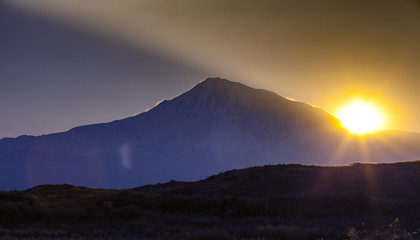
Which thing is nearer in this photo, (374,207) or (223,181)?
(374,207)

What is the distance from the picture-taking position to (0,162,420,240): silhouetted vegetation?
1845 centimetres

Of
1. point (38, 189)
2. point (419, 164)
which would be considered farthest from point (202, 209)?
point (419, 164)

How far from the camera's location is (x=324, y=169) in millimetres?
44500

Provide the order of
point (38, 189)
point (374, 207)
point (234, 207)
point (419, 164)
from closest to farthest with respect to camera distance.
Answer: point (234, 207) < point (374, 207) < point (38, 189) < point (419, 164)

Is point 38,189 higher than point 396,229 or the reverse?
higher

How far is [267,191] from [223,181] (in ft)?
17.7

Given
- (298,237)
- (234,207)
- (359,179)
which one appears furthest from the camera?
(359,179)

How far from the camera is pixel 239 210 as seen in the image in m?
27.3

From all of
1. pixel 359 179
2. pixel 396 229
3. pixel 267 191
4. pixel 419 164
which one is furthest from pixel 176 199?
pixel 419 164

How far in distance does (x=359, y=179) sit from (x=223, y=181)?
12656 mm

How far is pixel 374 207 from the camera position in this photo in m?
30.0

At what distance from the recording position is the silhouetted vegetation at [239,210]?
18453 millimetres

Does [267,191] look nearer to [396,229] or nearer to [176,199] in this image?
[176,199]

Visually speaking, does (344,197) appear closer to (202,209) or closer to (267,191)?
(267,191)
